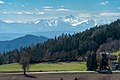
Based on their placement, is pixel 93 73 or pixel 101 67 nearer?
pixel 93 73

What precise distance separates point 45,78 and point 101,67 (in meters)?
26.5

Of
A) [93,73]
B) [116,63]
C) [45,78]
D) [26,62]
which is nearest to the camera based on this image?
[45,78]

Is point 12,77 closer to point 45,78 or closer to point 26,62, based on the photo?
point 45,78

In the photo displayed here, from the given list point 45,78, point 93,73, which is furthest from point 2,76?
point 93,73

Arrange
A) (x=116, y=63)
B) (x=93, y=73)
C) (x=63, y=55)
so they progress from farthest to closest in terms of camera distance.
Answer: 1. (x=63, y=55)
2. (x=116, y=63)
3. (x=93, y=73)

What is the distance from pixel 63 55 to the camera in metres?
188

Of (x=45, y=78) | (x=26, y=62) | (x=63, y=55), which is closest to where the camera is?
(x=45, y=78)

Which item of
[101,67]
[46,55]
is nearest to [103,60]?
[101,67]

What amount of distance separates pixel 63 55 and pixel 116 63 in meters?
55.4

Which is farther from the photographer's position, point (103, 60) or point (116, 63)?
point (116, 63)

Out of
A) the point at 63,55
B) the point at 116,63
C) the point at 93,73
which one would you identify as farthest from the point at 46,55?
the point at 93,73

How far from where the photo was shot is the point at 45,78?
104 meters

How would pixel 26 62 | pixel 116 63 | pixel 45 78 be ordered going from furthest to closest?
pixel 116 63 → pixel 26 62 → pixel 45 78

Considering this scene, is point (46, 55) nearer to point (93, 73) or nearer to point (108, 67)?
point (108, 67)
